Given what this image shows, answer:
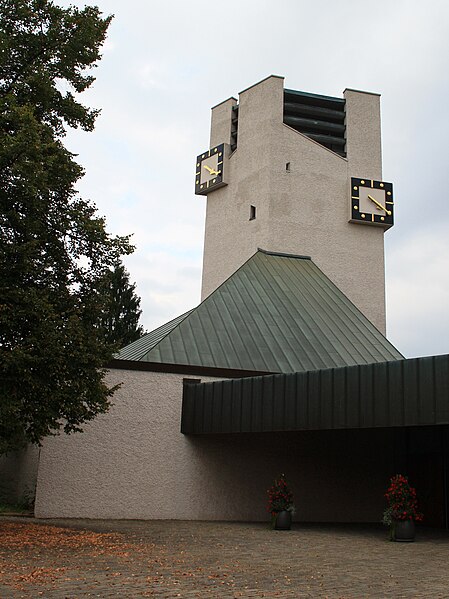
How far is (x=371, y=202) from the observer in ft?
95.2

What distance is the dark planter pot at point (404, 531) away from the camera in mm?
13836

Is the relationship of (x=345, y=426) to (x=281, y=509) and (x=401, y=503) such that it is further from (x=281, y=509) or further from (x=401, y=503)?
(x=281, y=509)

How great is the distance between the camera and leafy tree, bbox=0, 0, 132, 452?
12195 mm

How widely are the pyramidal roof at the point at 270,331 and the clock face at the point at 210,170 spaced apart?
223 inches

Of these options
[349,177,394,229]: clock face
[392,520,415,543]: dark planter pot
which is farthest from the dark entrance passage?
[349,177,394,229]: clock face

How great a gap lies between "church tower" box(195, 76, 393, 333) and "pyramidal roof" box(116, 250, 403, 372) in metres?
2.64

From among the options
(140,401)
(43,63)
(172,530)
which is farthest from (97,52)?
(172,530)

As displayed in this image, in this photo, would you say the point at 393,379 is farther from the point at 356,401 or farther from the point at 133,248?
the point at 133,248

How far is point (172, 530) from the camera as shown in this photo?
14.8 metres

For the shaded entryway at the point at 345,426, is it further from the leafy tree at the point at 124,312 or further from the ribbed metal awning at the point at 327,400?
the leafy tree at the point at 124,312

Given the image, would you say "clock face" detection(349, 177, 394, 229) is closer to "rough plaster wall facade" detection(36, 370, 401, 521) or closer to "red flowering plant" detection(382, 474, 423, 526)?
"rough plaster wall facade" detection(36, 370, 401, 521)

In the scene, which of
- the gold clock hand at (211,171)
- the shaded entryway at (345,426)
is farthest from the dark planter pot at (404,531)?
the gold clock hand at (211,171)

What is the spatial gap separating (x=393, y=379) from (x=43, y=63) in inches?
369

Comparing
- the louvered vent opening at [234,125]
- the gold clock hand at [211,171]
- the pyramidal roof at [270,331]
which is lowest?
the pyramidal roof at [270,331]
